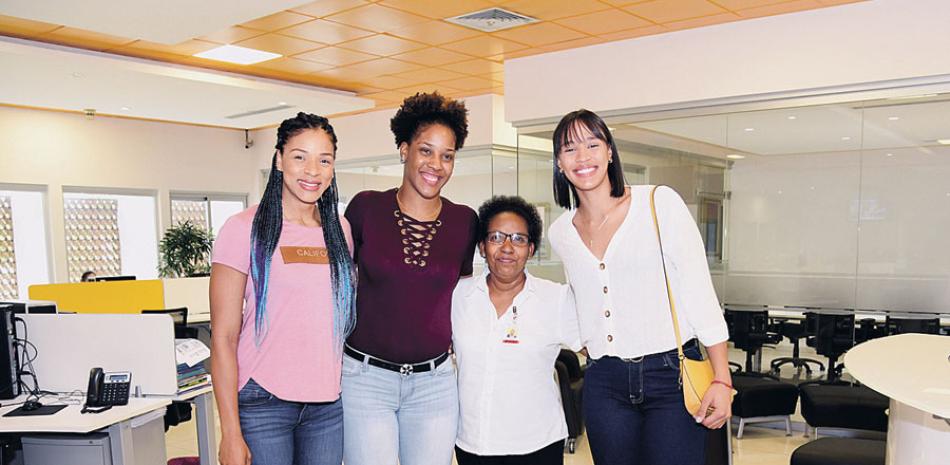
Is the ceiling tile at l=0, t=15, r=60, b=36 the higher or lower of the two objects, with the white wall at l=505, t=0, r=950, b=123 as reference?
higher

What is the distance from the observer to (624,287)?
2.03 m

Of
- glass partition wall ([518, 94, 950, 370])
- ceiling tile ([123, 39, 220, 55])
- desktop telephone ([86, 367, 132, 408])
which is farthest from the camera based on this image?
ceiling tile ([123, 39, 220, 55])

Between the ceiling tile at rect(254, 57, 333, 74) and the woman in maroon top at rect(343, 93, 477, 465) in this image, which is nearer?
the woman in maroon top at rect(343, 93, 477, 465)

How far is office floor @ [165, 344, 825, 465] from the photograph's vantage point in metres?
4.98

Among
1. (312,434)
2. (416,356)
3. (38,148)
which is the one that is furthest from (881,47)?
(38,148)

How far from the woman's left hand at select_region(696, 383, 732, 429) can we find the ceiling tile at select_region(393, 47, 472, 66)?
499 centimetres

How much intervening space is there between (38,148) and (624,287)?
9.50 m

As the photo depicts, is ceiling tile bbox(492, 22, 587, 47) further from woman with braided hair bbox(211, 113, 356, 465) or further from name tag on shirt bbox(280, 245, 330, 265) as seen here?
name tag on shirt bbox(280, 245, 330, 265)

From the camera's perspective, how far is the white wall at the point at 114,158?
9.06 m

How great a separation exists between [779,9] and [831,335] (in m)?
2.50

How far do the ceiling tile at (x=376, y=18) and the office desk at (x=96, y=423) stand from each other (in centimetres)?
310

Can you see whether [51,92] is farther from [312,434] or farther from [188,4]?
[312,434]

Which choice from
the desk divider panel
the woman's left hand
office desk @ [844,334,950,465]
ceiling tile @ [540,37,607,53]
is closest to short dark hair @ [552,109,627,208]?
the woman's left hand

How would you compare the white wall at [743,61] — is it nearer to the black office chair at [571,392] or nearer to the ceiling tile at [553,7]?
the ceiling tile at [553,7]
